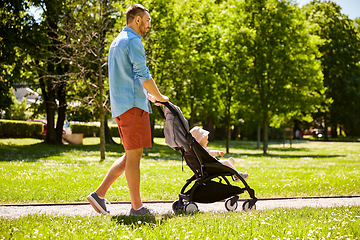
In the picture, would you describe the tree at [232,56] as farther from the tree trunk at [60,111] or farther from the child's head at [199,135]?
the child's head at [199,135]

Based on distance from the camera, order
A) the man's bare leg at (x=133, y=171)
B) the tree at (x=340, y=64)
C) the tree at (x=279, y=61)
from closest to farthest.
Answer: the man's bare leg at (x=133, y=171) < the tree at (x=279, y=61) < the tree at (x=340, y=64)

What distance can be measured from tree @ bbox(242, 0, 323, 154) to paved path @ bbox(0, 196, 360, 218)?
17.0 metres

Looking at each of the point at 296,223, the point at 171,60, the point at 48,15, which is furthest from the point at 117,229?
the point at 48,15

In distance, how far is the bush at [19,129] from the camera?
2908 centimetres

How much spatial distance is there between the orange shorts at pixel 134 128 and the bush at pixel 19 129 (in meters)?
26.6

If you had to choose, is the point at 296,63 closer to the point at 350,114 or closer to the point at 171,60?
the point at 171,60

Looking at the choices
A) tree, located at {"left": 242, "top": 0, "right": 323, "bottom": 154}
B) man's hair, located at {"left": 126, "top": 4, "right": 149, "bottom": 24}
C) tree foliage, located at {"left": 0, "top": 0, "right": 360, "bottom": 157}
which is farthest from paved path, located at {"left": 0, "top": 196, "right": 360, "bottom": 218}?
tree, located at {"left": 242, "top": 0, "right": 323, "bottom": 154}

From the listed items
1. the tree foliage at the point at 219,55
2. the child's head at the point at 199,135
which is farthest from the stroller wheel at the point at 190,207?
the tree foliage at the point at 219,55

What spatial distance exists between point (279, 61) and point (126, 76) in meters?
19.9

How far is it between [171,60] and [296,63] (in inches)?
297

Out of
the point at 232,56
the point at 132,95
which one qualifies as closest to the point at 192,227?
the point at 132,95

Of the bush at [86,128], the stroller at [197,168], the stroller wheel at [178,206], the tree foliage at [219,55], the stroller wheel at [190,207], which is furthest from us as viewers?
the bush at [86,128]

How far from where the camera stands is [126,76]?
477 centimetres

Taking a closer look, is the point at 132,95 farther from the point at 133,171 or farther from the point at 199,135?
the point at 199,135
